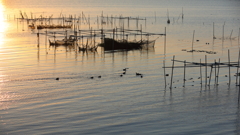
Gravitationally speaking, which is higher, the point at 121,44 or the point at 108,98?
the point at 121,44

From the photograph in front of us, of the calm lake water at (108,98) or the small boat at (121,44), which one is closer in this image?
the calm lake water at (108,98)

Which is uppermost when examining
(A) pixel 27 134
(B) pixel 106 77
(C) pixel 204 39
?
(C) pixel 204 39

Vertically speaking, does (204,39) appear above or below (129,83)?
above

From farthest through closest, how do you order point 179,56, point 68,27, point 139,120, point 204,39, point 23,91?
1. point 68,27
2. point 204,39
3. point 179,56
4. point 23,91
5. point 139,120

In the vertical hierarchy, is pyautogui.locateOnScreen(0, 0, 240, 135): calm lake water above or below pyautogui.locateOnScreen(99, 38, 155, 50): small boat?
below

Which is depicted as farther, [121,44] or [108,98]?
[121,44]

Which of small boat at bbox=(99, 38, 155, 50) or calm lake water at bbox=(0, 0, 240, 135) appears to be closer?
calm lake water at bbox=(0, 0, 240, 135)

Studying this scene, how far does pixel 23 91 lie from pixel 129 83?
4.29 meters

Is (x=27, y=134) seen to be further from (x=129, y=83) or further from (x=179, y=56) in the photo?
(x=179, y=56)

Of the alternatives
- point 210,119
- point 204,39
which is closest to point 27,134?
point 210,119

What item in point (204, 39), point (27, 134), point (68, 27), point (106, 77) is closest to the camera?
point (27, 134)

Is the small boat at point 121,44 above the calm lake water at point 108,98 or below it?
above

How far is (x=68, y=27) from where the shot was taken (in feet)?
122

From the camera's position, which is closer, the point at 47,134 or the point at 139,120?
the point at 47,134
